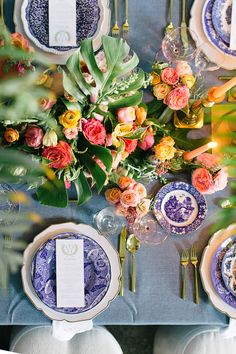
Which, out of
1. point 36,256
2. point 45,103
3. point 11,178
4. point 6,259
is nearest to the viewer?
point 6,259

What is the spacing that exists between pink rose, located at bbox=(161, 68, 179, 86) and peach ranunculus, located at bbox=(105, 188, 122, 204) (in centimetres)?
33

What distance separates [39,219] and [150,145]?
40 cm

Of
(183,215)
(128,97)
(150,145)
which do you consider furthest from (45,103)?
(183,215)

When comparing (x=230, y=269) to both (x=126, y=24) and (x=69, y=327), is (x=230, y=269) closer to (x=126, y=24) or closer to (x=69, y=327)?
(x=69, y=327)

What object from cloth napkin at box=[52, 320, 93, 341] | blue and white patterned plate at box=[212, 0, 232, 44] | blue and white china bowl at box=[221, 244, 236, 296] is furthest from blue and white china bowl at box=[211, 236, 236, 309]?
blue and white patterned plate at box=[212, 0, 232, 44]

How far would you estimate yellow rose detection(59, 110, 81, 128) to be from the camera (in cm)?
104

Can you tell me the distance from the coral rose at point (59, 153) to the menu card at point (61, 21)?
46 cm

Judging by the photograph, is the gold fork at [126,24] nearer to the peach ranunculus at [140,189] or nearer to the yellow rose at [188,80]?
the yellow rose at [188,80]

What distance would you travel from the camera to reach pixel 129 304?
4.67 ft

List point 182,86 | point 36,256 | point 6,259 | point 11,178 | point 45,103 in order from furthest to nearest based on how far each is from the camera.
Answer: point 36,256, point 182,86, point 45,103, point 11,178, point 6,259

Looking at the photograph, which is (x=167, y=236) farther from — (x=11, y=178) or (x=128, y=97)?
(x=11, y=178)

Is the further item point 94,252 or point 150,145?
point 94,252

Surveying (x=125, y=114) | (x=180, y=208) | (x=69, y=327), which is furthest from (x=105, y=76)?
(x=69, y=327)

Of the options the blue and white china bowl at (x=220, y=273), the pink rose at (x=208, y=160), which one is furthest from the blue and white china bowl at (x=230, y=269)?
the pink rose at (x=208, y=160)
